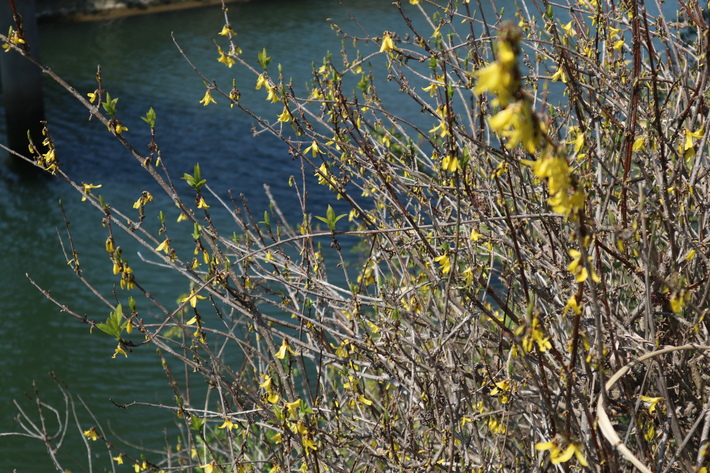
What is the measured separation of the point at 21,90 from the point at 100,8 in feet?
28.1

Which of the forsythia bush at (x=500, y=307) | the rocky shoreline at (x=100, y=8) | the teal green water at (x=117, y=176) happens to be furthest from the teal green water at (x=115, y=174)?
the forsythia bush at (x=500, y=307)

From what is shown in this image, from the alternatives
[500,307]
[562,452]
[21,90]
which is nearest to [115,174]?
[21,90]

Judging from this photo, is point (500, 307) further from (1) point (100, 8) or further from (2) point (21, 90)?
(1) point (100, 8)

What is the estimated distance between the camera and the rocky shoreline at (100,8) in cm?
1731

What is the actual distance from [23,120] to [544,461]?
395 inches

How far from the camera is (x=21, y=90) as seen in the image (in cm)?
1045

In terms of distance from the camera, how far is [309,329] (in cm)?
242

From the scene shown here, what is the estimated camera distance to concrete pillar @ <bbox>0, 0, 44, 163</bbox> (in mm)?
10227

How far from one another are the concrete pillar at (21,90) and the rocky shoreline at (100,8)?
7424mm

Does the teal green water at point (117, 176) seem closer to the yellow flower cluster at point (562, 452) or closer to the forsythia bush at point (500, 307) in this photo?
the forsythia bush at point (500, 307)

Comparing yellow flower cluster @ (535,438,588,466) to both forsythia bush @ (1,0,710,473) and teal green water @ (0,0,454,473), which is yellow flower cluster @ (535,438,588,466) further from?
teal green water @ (0,0,454,473)

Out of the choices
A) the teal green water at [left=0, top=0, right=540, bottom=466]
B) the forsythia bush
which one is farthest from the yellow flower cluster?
the teal green water at [left=0, top=0, right=540, bottom=466]

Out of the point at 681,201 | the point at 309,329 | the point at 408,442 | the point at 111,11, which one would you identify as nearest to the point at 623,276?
the point at 681,201

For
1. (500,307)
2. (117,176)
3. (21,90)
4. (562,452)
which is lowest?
(117,176)
